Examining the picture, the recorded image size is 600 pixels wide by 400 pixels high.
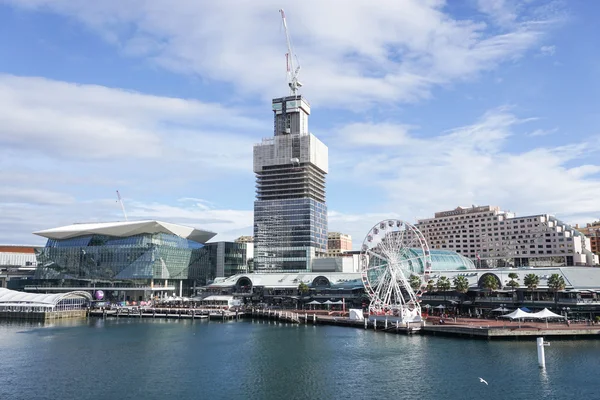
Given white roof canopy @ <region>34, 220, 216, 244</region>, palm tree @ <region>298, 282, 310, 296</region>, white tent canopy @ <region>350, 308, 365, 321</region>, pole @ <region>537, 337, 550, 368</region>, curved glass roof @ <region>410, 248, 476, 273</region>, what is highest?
white roof canopy @ <region>34, 220, 216, 244</region>

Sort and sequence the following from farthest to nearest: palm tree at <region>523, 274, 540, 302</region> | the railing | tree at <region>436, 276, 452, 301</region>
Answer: the railing < tree at <region>436, 276, 452, 301</region> < palm tree at <region>523, 274, 540, 302</region>

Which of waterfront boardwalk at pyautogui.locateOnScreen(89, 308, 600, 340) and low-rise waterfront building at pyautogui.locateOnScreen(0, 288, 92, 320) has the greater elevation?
low-rise waterfront building at pyautogui.locateOnScreen(0, 288, 92, 320)

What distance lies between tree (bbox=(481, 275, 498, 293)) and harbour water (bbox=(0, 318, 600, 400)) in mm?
28265

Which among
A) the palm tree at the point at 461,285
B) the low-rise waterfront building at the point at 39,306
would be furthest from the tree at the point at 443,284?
the low-rise waterfront building at the point at 39,306

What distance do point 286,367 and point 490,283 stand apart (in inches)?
2373

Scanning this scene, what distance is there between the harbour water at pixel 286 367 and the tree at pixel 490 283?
28.3m

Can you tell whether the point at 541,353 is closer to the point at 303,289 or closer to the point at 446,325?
the point at 446,325

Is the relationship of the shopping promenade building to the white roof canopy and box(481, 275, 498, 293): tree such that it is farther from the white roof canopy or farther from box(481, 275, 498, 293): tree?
box(481, 275, 498, 293): tree

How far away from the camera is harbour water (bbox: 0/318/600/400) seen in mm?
54625

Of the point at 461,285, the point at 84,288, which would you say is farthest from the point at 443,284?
the point at 84,288

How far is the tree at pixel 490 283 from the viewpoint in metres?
110

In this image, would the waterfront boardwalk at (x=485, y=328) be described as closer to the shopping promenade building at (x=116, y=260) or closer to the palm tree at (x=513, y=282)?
the palm tree at (x=513, y=282)

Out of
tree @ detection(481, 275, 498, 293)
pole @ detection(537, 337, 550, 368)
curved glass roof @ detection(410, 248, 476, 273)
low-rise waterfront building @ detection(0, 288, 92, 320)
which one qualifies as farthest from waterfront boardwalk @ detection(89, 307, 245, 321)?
pole @ detection(537, 337, 550, 368)

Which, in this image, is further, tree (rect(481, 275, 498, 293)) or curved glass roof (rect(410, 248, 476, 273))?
curved glass roof (rect(410, 248, 476, 273))
